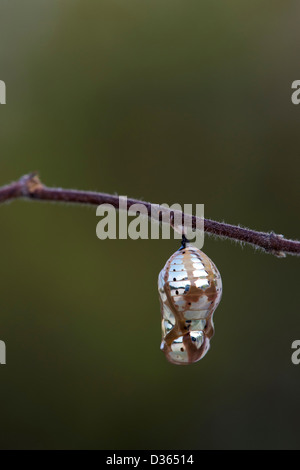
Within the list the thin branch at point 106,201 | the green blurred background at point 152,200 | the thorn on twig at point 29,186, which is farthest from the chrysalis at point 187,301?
the green blurred background at point 152,200

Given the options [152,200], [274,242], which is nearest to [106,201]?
[274,242]

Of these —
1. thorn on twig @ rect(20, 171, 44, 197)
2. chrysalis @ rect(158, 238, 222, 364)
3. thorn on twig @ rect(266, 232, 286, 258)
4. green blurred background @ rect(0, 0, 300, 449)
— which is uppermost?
green blurred background @ rect(0, 0, 300, 449)

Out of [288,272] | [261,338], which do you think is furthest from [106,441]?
[288,272]

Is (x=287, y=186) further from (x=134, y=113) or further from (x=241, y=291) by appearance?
(x=134, y=113)

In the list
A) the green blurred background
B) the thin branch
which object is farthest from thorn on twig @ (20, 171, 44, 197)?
the green blurred background

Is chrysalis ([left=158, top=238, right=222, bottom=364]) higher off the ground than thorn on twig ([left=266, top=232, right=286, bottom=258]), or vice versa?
thorn on twig ([left=266, top=232, right=286, bottom=258])

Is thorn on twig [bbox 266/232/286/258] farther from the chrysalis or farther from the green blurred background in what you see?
the green blurred background

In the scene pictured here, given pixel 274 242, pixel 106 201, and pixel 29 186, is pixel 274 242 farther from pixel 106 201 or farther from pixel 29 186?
pixel 29 186

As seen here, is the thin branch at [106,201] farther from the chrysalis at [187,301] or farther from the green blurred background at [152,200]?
the green blurred background at [152,200]
